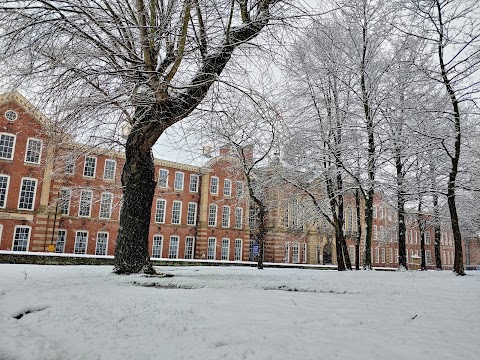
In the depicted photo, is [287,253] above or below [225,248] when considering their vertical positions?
below

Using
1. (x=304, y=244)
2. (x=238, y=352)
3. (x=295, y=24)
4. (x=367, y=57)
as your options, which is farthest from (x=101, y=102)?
(x=304, y=244)

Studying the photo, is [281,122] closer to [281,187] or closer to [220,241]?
[281,187]

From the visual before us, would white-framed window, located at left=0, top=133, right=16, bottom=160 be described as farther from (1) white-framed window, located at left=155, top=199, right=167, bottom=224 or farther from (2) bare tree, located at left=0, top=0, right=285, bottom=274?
(2) bare tree, located at left=0, top=0, right=285, bottom=274


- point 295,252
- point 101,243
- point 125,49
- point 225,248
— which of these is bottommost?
point 295,252

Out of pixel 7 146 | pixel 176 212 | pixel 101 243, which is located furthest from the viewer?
pixel 176 212

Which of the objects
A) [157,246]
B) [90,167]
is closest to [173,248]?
[157,246]

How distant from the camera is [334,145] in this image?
14.2m

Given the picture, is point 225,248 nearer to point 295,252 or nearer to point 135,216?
point 295,252

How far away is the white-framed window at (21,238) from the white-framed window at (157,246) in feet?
32.7

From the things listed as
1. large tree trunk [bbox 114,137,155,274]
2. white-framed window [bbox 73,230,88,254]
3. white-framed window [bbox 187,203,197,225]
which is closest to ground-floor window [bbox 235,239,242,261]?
white-framed window [bbox 187,203,197,225]

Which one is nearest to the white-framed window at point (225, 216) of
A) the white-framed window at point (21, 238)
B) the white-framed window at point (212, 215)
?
the white-framed window at point (212, 215)

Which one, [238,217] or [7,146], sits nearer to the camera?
[7,146]

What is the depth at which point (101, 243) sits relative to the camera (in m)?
27.9

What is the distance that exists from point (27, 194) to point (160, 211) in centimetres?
1081
